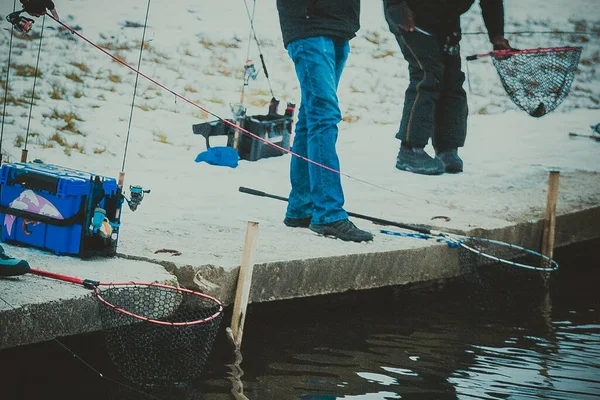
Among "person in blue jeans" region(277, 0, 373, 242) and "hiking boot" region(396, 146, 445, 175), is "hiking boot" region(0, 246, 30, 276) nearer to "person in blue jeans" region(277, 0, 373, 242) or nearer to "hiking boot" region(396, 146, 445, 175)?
"person in blue jeans" region(277, 0, 373, 242)

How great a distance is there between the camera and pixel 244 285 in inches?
137

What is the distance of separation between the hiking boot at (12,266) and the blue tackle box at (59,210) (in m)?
0.36

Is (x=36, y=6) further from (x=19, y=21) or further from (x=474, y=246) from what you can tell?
(x=474, y=246)

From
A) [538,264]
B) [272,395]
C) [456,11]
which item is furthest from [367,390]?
[456,11]

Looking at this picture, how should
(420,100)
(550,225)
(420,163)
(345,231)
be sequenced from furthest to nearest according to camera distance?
(420,163) < (420,100) < (550,225) < (345,231)

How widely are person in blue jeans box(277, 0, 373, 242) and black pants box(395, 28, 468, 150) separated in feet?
6.96

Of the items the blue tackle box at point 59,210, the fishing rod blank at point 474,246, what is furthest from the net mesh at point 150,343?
the fishing rod blank at point 474,246

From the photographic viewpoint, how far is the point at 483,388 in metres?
3.34

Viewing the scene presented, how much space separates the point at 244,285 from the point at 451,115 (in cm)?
346

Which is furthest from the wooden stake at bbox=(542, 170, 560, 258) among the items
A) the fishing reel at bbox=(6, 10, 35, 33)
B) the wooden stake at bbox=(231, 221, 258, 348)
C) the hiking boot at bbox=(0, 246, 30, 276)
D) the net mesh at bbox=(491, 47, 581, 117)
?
the hiking boot at bbox=(0, 246, 30, 276)

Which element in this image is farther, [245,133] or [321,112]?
[245,133]

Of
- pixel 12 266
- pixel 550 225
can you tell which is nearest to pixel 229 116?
pixel 550 225

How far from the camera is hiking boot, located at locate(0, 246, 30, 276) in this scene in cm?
307

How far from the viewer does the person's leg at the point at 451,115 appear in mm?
6520
